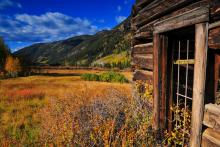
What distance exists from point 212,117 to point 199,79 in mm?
510

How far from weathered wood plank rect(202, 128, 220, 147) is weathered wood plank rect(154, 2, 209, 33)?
4.71 feet

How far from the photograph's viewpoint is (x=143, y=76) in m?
5.18

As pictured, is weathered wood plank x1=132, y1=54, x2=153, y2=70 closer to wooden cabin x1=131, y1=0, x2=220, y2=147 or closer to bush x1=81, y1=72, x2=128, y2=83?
wooden cabin x1=131, y1=0, x2=220, y2=147

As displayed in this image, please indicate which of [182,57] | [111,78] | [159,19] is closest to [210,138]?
[182,57]

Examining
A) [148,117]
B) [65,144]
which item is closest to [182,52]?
[148,117]

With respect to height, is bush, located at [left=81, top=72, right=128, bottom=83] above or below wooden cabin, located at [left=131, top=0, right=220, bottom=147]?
below

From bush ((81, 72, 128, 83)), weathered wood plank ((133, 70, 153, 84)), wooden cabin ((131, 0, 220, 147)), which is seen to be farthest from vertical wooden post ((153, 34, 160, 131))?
bush ((81, 72, 128, 83))

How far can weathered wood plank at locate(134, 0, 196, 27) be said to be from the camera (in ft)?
11.8

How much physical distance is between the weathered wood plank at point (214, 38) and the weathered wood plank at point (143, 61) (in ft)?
6.16

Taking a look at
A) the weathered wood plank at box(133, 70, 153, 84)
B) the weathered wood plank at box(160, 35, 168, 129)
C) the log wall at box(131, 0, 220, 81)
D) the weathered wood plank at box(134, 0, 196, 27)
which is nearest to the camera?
the log wall at box(131, 0, 220, 81)

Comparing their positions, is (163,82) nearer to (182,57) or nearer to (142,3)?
(182,57)

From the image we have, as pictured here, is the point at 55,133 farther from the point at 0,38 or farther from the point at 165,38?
the point at 0,38

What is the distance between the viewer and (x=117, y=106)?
19.4ft

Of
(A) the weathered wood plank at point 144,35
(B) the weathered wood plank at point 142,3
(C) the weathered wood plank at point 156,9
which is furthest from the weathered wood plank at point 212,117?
(B) the weathered wood plank at point 142,3
